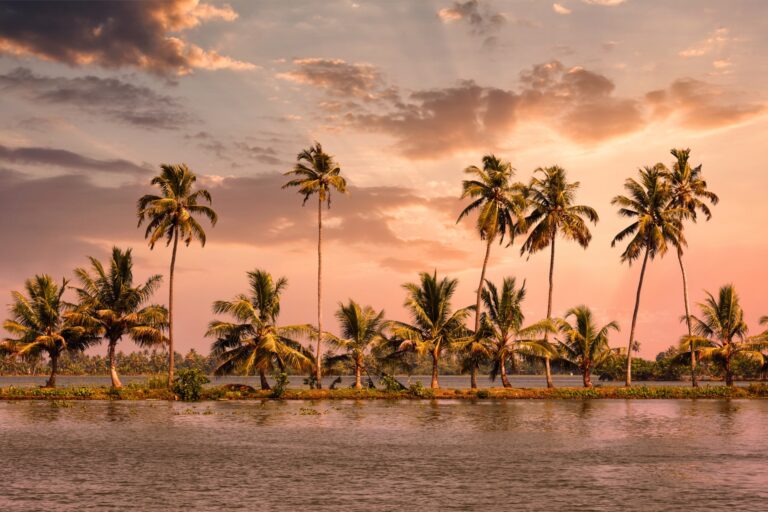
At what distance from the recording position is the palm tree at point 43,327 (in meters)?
63.3

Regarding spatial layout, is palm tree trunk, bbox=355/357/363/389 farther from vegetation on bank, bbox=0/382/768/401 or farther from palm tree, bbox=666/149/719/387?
palm tree, bbox=666/149/719/387

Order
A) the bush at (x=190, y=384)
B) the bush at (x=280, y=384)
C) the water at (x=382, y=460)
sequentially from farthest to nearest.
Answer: the bush at (x=280, y=384)
the bush at (x=190, y=384)
the water at (x=382, y=460)

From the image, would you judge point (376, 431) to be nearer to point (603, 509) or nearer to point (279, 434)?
point (279, 434)

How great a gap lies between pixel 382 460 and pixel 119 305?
1626 inches

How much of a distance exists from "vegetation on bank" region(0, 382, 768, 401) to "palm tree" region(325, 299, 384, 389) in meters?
2.85

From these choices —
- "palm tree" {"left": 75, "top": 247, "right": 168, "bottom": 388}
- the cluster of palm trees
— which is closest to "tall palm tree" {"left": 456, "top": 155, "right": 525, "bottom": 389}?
the cluster of palm trees

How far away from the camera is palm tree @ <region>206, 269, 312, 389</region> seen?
195ft

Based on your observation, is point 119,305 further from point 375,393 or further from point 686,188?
point 686,188

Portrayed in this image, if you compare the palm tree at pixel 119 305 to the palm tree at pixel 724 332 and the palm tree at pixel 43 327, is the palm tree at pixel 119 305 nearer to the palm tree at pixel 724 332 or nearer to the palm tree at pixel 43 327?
the palm tree at pixel 43 327

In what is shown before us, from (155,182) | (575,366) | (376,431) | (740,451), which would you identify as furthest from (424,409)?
(155,182)

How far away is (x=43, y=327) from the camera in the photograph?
2552 inches

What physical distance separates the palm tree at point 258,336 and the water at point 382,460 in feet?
36.0

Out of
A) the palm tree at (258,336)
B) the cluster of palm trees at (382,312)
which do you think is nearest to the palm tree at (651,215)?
the cluster of palm trees at (382,312)

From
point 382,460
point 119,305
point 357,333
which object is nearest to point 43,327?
point 119,305
